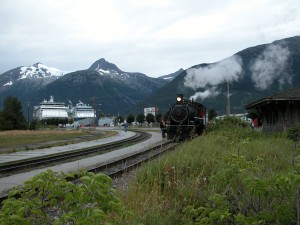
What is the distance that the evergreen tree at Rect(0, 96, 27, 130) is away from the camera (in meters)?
81.5

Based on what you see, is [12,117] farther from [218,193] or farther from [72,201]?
[72,201]

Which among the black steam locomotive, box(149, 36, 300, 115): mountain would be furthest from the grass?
box(149, 36, 300, 115): mountain

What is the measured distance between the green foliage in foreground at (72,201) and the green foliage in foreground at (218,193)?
1.04 m

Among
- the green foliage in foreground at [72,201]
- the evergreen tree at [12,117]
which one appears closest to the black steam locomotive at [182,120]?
the green foliage in foreground at [72,201]

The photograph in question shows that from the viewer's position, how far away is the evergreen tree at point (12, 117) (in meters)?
81.5

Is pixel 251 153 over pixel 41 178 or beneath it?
beneath

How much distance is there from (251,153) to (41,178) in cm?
941

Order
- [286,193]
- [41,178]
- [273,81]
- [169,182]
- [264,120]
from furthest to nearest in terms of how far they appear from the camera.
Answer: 1. [273,81]
2. [264,120]
3. [169,182]
4. [286,193]
5. [41,178]

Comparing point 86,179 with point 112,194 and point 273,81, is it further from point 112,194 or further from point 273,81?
point 273,81

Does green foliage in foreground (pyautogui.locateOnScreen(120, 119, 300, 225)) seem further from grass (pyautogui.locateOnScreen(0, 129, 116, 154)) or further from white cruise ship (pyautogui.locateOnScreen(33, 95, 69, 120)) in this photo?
white cruise ship (pyautogui.locateOnScreen(33, 95, 69, 120))

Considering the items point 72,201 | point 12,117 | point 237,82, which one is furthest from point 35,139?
point 237,82

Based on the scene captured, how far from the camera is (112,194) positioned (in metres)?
2.90

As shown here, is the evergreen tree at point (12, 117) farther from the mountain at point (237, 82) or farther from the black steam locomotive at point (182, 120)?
the mountain at point (237, 82)

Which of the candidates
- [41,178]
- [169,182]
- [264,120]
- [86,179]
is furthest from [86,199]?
[264,120]
